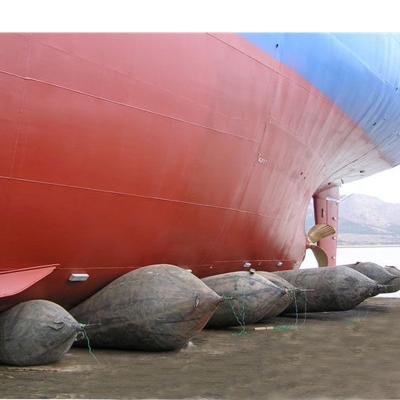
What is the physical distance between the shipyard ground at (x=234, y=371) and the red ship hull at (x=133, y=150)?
98 centimetres

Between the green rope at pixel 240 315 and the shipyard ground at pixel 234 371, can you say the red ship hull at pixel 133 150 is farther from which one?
the shipyard ground at pixel 234 371

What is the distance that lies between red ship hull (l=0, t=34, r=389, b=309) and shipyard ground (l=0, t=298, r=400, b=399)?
3.23 ft

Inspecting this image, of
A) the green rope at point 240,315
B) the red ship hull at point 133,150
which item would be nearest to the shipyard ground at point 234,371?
the green rope at point 240,315

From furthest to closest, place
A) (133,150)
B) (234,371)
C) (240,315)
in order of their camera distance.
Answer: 1. (240,315)
2. (133,150)
3. (234,371)

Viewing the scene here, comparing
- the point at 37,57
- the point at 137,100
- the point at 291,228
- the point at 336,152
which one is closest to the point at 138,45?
the point at 137,100

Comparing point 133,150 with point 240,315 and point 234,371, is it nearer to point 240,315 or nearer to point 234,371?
point 234,371

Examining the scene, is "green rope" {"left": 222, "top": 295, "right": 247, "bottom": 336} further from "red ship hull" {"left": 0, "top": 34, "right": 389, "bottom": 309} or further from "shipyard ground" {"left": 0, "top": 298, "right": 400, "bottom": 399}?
"red ship hull" {"left": 0, "top": 34, "right": 389, "bottom": 309}

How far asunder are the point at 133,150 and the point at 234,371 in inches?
94.4

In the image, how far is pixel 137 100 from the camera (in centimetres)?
596

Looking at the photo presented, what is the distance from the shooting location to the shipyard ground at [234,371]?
4.22 m

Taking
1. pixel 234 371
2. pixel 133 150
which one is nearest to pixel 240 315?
pixel 234 371

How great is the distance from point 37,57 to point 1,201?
4.29ft

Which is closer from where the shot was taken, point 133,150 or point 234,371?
point 234,371

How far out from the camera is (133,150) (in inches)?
236
